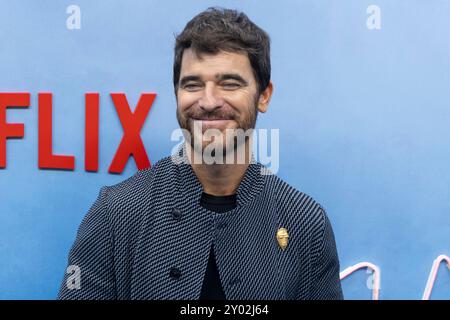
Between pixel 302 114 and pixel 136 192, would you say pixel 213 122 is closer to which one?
pixel 136 192

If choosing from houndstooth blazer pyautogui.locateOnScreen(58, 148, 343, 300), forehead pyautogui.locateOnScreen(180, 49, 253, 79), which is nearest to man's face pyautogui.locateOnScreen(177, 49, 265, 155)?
forehead pyautogui.locateOnScreen(180, 49, 253, 79)

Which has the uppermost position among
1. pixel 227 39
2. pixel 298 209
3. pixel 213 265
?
pixel 227 39

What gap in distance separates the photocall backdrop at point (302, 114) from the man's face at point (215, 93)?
0.34 m

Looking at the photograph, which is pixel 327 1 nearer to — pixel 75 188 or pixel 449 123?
pixel 449 123

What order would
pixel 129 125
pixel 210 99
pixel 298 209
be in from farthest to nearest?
pixel 129 125
pixel 298 209
pixel 210 99

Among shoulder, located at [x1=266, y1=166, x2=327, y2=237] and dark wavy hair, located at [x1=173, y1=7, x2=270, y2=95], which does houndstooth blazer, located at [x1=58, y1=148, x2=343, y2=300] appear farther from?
dark wavy hair, located at [x1=173, y1=7, x2=270, y2=95]

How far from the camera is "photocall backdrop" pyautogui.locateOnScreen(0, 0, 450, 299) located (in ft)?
4.97

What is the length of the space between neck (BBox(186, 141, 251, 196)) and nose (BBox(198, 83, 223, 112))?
116 millimetres

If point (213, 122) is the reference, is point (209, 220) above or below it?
below

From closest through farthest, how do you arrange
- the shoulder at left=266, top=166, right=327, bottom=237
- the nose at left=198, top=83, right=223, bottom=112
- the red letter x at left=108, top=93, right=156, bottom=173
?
1. the nose at left=198, top=83, right=223, bottom=112
2. the shoulder at left=266, top=166, right=327, bottom=237
3. the red letter x at left=108, top=93, right=156, bottom=173

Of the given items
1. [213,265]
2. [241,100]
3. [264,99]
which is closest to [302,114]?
[264,99]

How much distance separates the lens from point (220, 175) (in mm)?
1238

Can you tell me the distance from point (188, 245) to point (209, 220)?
69mm

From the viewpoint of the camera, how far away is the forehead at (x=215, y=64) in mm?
1169
